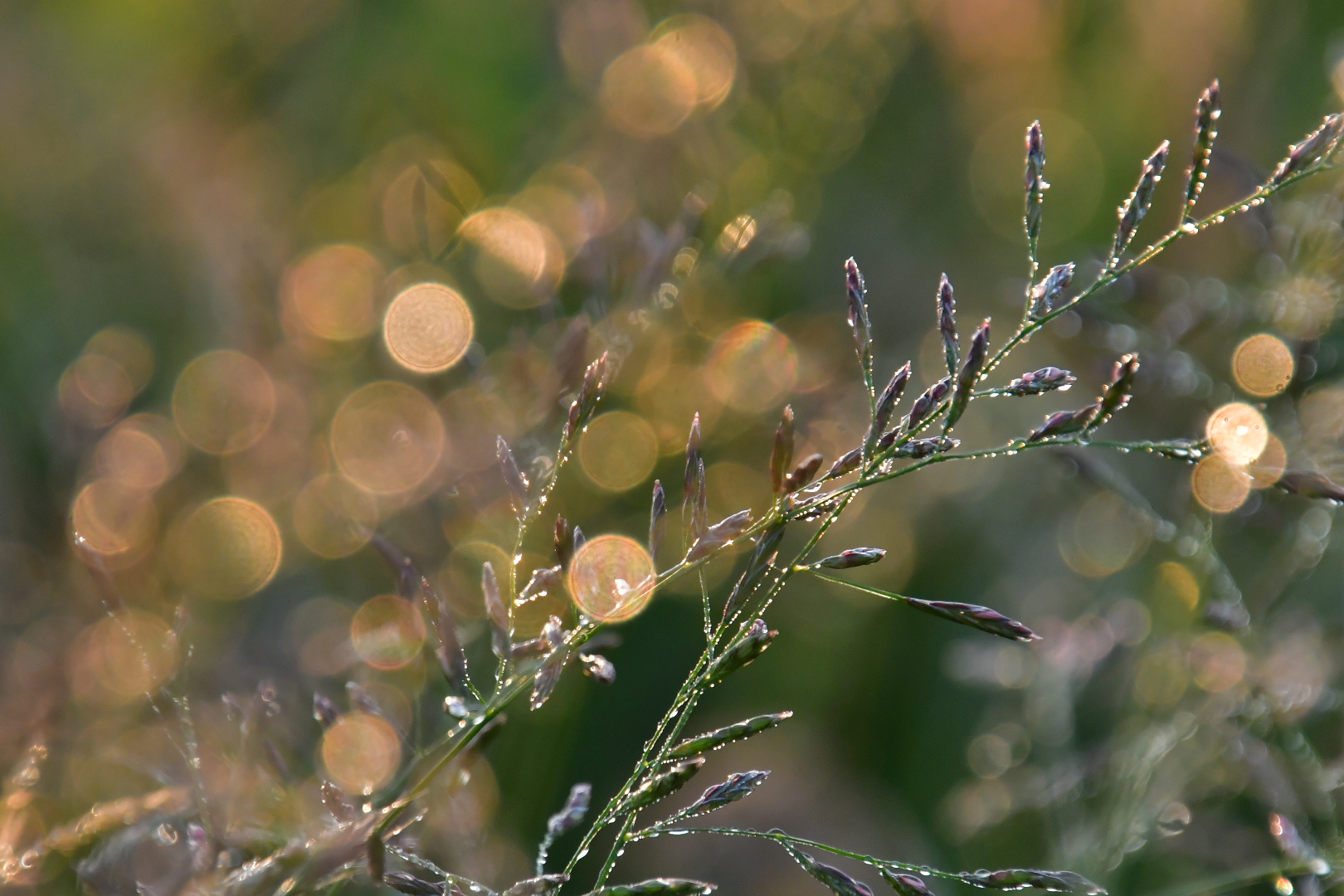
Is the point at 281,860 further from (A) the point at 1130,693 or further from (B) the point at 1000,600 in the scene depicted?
(B) the point at 1000,600

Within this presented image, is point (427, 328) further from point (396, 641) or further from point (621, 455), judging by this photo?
point (396, 641)

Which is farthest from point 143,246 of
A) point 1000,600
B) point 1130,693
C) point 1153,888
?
point 1153,888

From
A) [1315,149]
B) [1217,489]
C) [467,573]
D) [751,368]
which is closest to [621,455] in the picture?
[751,368]

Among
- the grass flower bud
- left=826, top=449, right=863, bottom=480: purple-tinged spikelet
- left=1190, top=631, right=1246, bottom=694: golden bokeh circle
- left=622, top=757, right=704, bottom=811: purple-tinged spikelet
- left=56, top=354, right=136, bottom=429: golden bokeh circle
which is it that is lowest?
left=1190, top=631, right=1246, bottom=694: golden bokeh circle

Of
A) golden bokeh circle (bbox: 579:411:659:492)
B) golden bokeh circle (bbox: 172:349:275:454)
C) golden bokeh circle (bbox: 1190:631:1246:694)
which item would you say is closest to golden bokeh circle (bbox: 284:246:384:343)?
golden bokeh circle (bbox: 172:349:275:454)

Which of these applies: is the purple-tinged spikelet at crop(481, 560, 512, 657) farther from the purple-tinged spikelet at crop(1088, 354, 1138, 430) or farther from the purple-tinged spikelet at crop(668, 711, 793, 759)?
the purple-tinged spikelet at crop(1088, 354, 1138, 430)

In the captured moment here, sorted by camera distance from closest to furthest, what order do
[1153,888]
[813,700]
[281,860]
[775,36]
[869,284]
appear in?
1. [281,860]
2. [1153,888]
3. [813,700]
4. [775,36]
5. [869,284]
